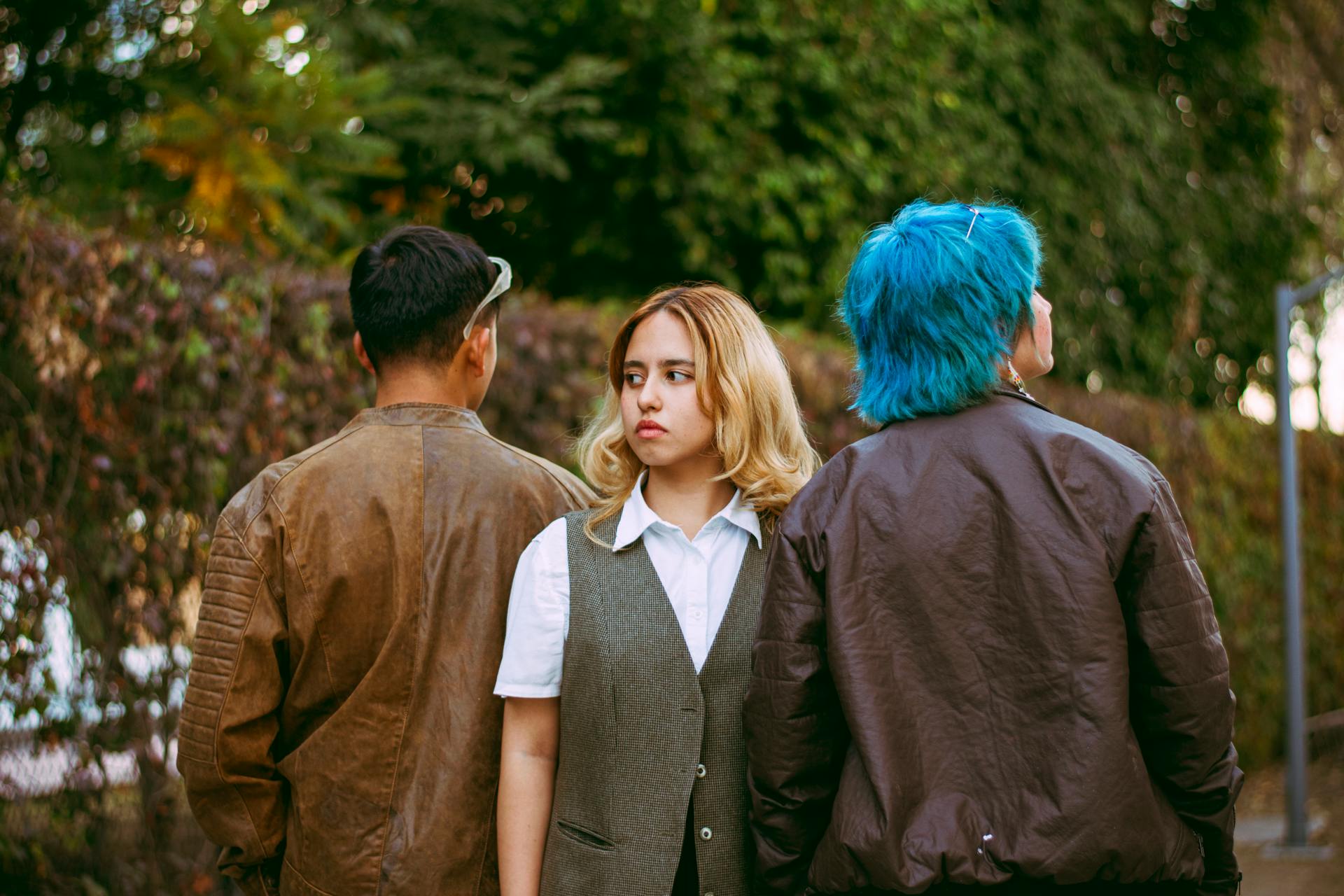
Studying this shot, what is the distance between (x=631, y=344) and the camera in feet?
8.25

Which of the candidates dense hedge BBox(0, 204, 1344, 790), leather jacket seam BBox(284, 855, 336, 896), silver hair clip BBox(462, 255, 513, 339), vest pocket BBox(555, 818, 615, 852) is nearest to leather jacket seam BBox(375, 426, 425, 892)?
leather jacket seam BBox(284, 855, 336, 896)

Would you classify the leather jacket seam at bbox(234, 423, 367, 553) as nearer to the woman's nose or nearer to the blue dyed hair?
the woman's nose

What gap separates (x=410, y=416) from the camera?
8.50 feet

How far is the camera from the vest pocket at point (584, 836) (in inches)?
86.9

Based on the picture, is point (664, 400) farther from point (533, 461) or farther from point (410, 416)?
point (410, 416)

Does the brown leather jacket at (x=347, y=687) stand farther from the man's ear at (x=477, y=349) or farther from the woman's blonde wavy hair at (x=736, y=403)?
the woman's blonde wavy hair at (x=736, y=403)

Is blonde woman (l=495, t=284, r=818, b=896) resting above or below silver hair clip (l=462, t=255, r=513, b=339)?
below

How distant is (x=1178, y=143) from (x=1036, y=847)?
12883 millimetres

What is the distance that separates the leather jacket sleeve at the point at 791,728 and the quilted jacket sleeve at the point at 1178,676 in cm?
52

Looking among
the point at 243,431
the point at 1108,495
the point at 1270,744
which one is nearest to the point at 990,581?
the point at 1108,495

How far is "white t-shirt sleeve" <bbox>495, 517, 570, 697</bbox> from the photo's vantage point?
7.55 feet

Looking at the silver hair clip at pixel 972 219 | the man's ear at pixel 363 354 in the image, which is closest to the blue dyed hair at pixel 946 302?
the silver hair clip at pixel 972 219

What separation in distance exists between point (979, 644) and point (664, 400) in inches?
31.4

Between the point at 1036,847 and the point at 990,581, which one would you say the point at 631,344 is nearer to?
the point at 990,581
